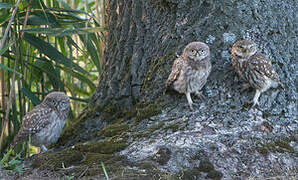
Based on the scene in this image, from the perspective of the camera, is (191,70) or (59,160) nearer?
(59,160)

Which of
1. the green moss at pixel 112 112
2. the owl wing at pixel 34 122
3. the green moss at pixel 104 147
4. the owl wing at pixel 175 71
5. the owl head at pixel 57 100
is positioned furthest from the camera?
the owl head at pixel 57 100

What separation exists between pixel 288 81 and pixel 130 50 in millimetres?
1385

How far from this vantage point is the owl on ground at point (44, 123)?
387 centimetres

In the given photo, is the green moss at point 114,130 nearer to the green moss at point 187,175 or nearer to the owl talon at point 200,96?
the owl talon at point 200,96

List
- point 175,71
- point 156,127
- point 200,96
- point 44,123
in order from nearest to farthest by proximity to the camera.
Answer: point 156,127
point 200,96
point 175,71
point 44,123

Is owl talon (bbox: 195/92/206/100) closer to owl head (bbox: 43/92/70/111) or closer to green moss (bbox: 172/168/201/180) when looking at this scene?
green moss (bbox: 172/168/201/180)

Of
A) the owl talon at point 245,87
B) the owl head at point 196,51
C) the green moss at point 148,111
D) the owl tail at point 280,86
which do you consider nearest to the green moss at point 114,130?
the green moss at point 148,111

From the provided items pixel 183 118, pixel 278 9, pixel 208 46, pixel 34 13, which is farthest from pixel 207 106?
pixel 34 13

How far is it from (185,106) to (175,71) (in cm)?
30

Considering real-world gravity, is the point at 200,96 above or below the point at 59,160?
above

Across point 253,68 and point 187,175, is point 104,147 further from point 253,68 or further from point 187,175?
point 253,68

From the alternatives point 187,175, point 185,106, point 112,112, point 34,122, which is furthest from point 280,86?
point 34,122

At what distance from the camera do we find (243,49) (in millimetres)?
3160

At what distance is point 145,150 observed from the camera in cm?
288
